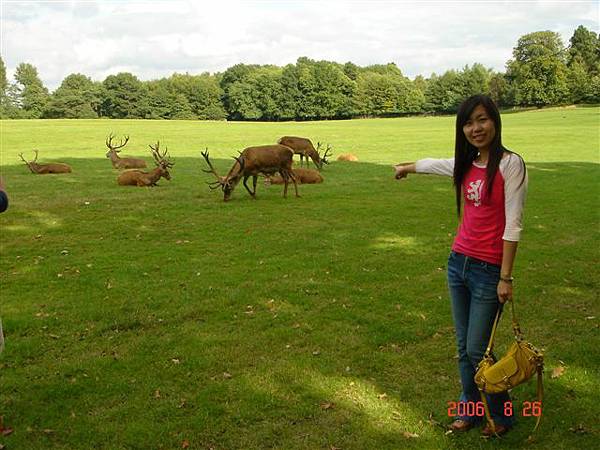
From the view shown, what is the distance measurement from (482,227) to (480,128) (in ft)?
2.43

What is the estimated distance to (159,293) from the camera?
26.8 ft

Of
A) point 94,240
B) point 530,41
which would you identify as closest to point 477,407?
point 94,240

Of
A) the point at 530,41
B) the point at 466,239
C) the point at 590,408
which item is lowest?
the point at 590,408

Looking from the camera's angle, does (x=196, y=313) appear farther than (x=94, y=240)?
No

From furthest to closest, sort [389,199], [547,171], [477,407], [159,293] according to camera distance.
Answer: [547,171], [389,199], [159,293], [477,407]

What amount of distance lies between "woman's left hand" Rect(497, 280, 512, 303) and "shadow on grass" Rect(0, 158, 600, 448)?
1.28 metres

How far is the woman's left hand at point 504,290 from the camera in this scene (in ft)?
13.4

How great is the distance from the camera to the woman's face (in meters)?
4.10

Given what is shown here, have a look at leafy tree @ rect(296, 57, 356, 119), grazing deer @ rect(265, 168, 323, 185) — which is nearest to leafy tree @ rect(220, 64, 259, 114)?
leafy tree @ rect(296, 57, 356, 119)

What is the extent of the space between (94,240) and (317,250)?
449 centimetres

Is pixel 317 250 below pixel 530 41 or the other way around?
below

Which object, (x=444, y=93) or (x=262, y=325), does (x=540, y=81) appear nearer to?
(x=444, y=93)

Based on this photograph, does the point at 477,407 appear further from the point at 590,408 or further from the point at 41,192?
the point at 41,192

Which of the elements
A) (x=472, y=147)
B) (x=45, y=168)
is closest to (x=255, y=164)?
(x=45, y=168)
